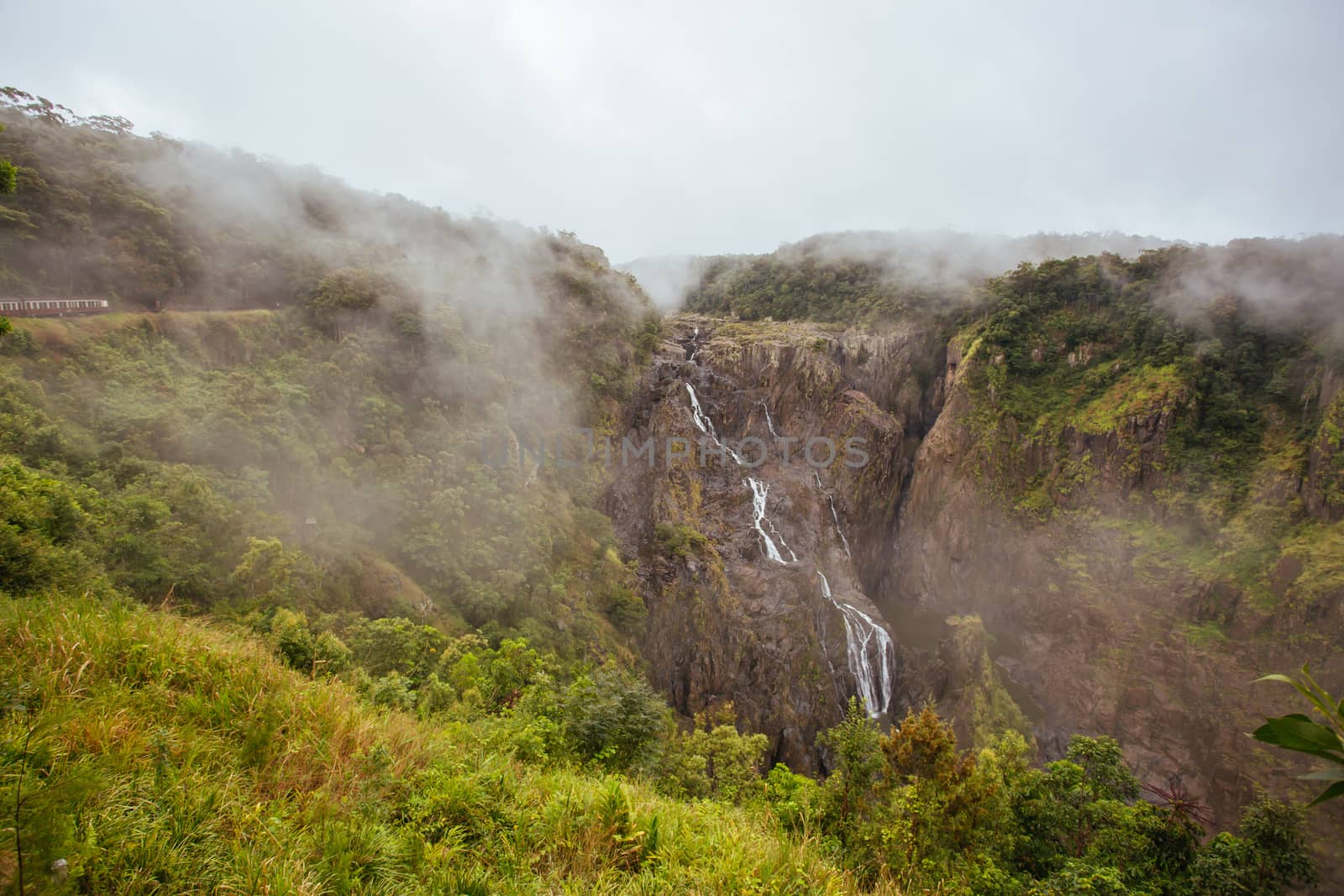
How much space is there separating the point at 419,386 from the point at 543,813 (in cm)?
1746

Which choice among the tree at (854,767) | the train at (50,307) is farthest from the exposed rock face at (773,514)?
the train at (50,307)

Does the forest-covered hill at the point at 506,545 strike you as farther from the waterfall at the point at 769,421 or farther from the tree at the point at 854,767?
the waterfall at the point at 769,421

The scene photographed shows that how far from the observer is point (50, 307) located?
525 inches

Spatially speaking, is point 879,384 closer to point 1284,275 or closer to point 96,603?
point 1284,275

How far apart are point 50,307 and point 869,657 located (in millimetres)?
27898

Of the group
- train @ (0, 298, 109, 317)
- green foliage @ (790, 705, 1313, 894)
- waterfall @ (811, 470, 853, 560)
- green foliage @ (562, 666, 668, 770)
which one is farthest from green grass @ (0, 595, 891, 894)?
waterfall @ (811, 470, 853, 560)

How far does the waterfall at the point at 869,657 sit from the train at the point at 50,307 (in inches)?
1037

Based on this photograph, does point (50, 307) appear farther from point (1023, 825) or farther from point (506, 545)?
point (1023, 825)

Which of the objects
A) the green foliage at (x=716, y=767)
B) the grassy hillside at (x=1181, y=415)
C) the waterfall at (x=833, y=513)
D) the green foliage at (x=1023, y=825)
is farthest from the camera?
the waterfall at (x=833, y=513)

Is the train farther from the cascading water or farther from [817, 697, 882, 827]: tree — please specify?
the cascading water

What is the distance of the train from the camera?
1272cm

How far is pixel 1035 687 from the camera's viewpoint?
2258 cm

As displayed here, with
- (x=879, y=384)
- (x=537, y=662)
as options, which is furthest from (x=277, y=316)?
(x=879, y=384)

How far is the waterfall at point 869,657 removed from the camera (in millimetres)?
21609
